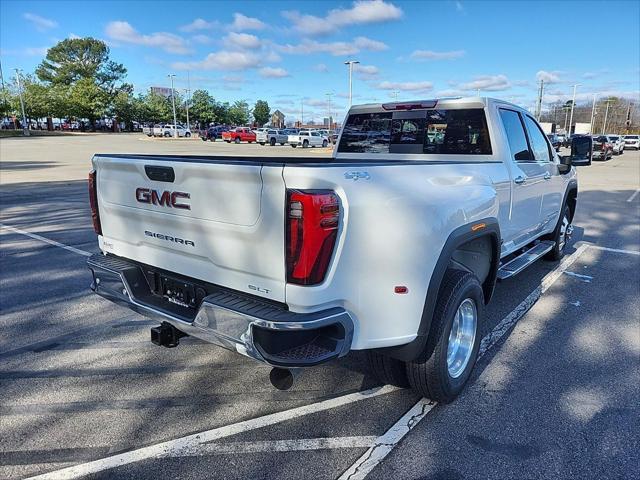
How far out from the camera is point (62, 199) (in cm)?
1199

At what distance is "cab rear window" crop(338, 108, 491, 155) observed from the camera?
420 cm

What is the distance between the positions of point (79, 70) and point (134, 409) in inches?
4529

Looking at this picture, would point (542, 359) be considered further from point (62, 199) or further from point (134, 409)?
point (62, 199)

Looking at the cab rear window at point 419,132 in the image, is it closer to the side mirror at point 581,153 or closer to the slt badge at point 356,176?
the slt badge at point 356,176

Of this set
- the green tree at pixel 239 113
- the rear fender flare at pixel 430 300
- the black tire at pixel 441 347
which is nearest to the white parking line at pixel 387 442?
the black tire at pixel 441 347

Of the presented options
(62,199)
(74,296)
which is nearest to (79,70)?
(62,199)

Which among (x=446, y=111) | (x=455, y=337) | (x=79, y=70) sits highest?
(x=79, y=70)

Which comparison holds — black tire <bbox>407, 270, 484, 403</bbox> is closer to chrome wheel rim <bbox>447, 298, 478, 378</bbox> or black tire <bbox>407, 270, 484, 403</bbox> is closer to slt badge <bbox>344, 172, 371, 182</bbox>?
chrome wheel rim <bbox>447, 298, 478, 378</bbox>

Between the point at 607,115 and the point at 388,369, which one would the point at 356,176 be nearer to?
the point at 388,369

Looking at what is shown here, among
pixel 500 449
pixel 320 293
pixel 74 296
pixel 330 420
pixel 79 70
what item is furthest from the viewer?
pixel 79 70

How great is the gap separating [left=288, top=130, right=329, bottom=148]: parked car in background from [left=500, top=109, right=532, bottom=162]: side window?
151 ft

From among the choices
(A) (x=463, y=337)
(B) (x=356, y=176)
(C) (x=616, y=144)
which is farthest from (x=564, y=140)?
(B) (x=356, y=176)

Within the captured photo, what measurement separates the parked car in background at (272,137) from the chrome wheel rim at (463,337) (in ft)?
162

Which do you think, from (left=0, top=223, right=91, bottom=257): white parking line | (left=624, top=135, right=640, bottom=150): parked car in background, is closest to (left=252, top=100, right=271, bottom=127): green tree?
(left=624, top=135, right=640, bottom=150): parked car in background
